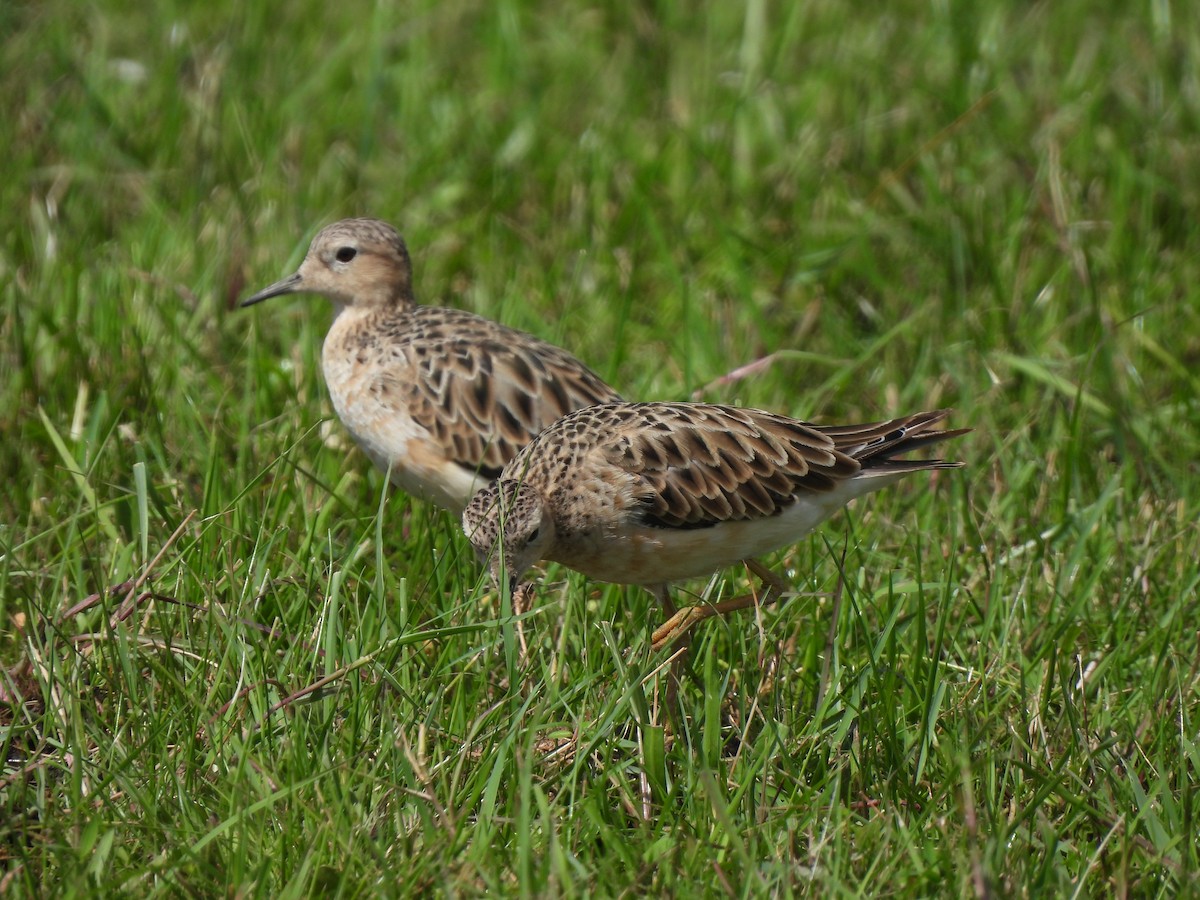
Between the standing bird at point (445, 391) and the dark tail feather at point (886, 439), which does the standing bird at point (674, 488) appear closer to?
the dark tail feather at point (886, 439)

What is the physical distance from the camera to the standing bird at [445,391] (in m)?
6.75

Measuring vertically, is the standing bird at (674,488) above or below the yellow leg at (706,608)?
above

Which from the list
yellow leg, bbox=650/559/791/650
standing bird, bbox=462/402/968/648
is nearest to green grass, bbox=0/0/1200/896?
yellow leg, bbox=650/559/791/650

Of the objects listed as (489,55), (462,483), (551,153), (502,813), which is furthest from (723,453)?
(489,55)

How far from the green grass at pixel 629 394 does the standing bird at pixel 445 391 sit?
27 centimetres

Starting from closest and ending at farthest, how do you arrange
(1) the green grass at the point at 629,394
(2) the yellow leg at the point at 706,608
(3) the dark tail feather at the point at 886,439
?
1. (1) the green grass at the point at 629,394
2. (2) the yellow leg at the point at 706,608
3. (3) the dark tail feather at the point at 886,439

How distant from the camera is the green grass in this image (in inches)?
180

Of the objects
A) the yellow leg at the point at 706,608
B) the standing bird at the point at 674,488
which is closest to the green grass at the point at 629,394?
the yellow leg at the point at 706,608

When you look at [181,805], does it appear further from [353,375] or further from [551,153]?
[551,153]

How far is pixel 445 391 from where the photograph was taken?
7.00 meters

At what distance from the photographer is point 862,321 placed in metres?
8.61

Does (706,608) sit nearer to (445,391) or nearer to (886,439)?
(886,439)

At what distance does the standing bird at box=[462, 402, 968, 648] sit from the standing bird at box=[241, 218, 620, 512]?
0.77 metres

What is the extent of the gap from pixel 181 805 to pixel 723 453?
2308mm
